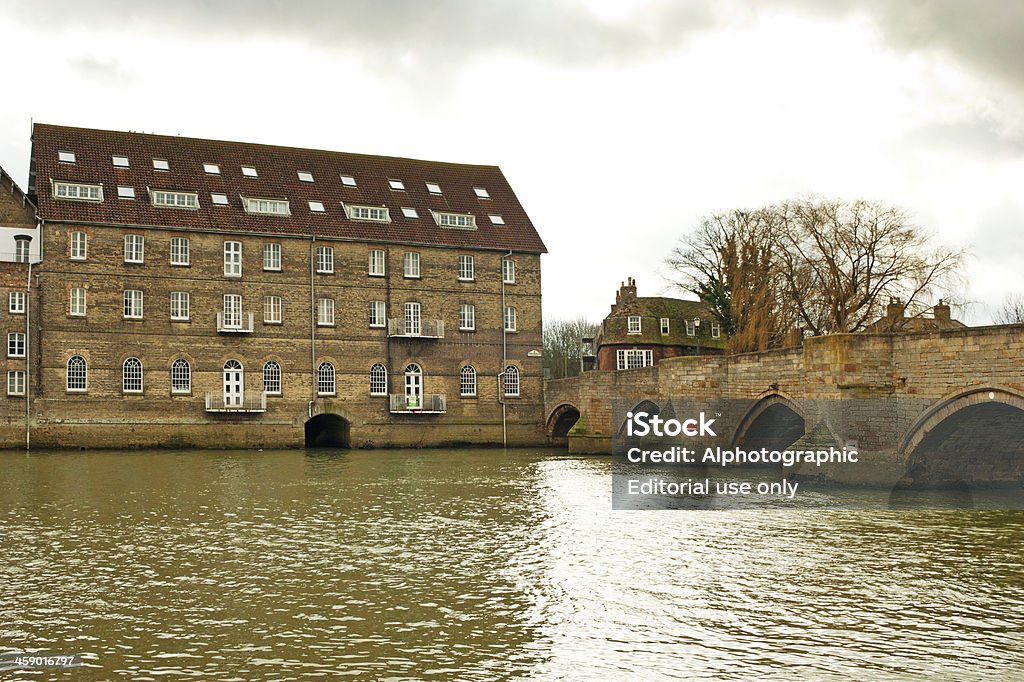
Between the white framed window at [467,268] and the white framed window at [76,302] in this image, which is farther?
the white framed window at [467,268]

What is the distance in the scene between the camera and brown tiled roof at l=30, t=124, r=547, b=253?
146ft

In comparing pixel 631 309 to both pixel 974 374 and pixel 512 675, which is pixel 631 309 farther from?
pixel 512 675

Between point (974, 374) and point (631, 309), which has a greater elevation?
point (631, 309)

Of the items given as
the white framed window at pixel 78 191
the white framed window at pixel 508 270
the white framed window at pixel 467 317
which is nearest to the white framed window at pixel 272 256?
the white framed window at pixel 78 191

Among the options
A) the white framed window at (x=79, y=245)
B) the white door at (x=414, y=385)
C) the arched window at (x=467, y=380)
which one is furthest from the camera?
the arched window at (x=467, y=380)

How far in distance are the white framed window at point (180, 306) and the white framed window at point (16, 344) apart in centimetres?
583

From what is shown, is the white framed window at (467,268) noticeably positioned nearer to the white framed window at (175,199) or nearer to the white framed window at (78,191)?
the white framed window at (175,199)

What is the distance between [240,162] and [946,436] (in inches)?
1364

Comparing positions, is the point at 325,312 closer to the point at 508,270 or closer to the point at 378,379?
the point at 378,379

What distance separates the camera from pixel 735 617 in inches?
482

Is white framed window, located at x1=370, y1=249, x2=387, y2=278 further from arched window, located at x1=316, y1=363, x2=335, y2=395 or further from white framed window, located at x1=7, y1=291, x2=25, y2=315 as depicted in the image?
white framed window, located at x1=7, y1=291, x2=25, y2=315

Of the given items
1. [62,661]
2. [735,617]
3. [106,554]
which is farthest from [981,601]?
[106,554]

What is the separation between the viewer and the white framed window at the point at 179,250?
4462cm

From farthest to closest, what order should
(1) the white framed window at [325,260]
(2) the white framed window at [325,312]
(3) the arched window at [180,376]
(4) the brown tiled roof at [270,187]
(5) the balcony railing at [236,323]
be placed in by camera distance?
1. (1) the white framed window at [325,260]
2. (2) the white framed window at [325,312]
3. (5) the balcony railing at [236,323]
4. (4) the brown tiled roof at [270,187]
5. (3) the arched window at [180,376]
